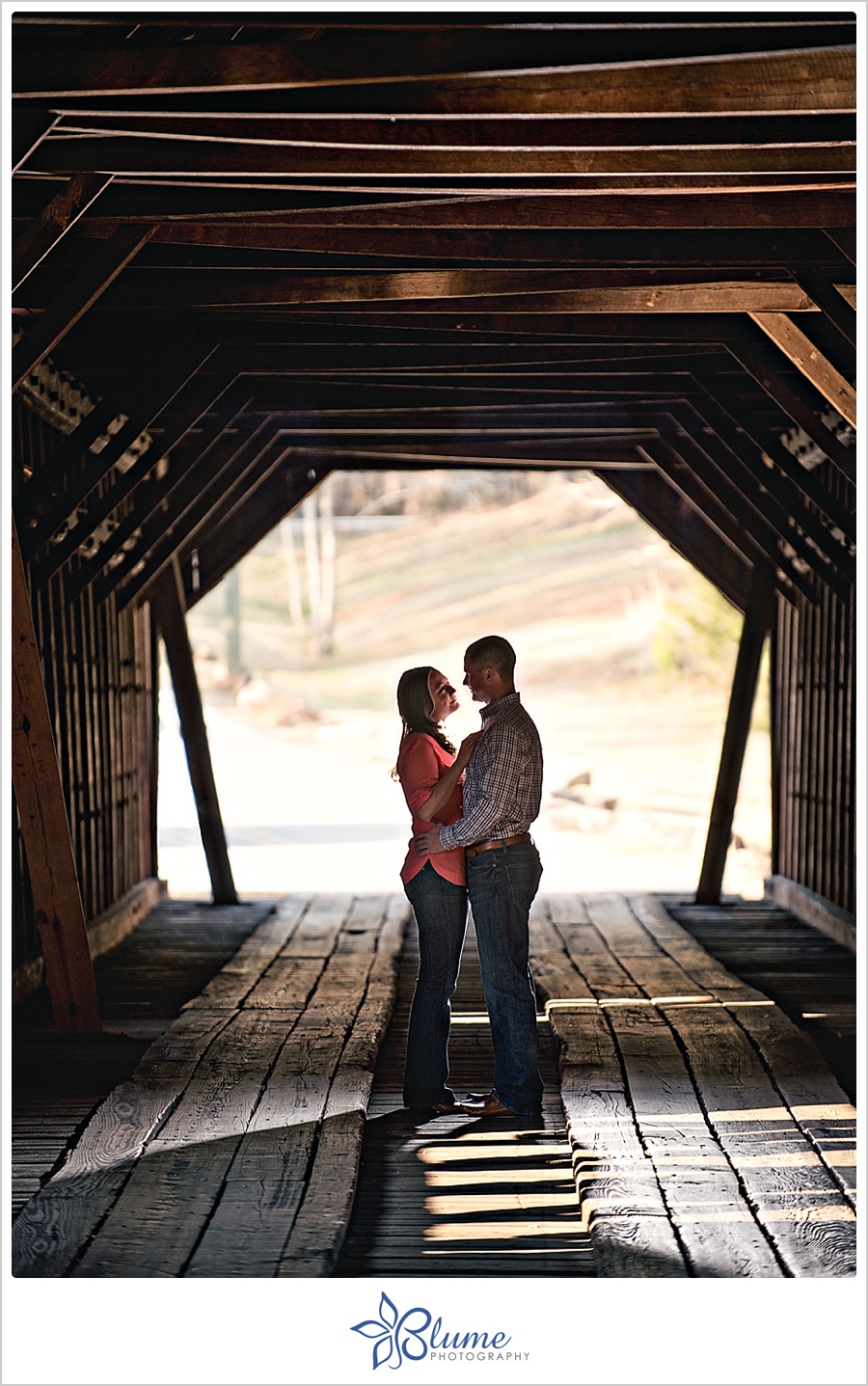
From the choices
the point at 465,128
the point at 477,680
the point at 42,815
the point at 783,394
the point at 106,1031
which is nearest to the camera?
the point at 465,128

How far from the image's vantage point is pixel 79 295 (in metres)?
5.46

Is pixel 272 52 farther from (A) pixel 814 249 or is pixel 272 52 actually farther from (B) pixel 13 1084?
(B) pixel 13 1084

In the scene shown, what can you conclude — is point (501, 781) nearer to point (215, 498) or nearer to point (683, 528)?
point (215, 498)

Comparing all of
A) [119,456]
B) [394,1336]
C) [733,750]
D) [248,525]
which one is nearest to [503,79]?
[394,1336]

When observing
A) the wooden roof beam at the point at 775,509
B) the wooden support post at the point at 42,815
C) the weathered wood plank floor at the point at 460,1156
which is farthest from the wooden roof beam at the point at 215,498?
Result: the weathered wood plank floor at the point at 460,1156

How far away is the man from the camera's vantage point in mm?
4887

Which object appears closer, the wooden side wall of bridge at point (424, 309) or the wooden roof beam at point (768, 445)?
the wooden side wall of bridge at point (424, 309)

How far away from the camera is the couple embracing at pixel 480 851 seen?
491 centimetres

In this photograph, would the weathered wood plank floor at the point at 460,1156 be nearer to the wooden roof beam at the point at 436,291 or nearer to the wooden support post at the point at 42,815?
the wooden support post at the point at 42,815

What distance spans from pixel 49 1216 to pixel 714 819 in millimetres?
8066

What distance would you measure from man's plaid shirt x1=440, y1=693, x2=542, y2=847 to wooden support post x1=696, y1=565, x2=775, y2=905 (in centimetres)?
646

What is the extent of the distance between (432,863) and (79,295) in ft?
8.59

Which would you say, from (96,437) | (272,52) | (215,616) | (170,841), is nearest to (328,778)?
(170,841)

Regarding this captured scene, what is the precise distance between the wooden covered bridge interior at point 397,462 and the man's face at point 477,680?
1.57m
